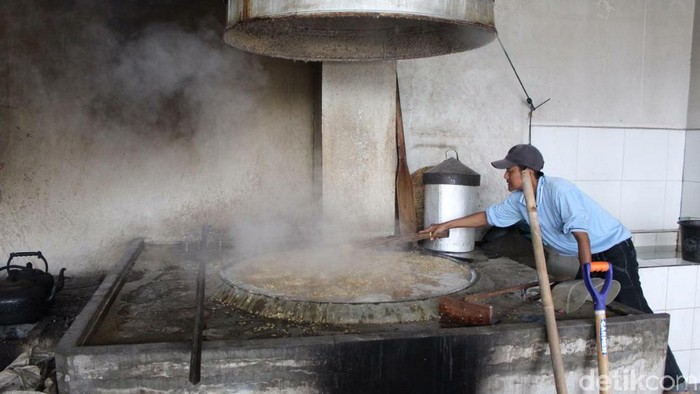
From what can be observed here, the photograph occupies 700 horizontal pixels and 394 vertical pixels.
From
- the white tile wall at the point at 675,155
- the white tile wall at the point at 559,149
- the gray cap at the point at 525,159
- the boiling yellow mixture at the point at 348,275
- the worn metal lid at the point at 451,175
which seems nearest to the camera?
the boiling yellow mixture at the point at 348,275

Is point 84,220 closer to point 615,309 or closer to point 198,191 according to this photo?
point 198,191

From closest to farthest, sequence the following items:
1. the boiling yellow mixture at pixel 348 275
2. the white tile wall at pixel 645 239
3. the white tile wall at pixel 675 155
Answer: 1. the boiling yellow mixture at pixel 348 275
2. the white tile wall at pixel 645 239
3. the white tile wall at pixel 675 155

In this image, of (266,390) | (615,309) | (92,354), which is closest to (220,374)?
(266,390)

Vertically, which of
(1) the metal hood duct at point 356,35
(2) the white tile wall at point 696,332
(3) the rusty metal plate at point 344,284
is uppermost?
(1) the metal hood duct at point 356,35

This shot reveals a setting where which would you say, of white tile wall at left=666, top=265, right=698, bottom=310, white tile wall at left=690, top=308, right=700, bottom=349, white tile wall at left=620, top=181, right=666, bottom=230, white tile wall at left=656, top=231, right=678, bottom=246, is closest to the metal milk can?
white tile wall at left=666, top=265, right=698, bottom=310

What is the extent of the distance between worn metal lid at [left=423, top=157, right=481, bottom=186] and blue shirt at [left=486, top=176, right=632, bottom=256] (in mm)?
505

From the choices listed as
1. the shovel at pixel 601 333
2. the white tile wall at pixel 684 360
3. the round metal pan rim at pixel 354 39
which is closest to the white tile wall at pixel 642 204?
the white tile wall at pixel 684 360

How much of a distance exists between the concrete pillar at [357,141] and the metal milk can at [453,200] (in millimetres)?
395

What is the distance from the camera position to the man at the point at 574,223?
10.7 ft

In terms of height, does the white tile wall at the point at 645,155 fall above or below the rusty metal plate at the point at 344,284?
above

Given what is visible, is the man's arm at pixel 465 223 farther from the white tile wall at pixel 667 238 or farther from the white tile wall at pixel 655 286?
the white tile wall at pixel 667 238

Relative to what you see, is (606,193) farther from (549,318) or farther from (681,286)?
(549,318)

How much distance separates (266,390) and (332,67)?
2.50 metres

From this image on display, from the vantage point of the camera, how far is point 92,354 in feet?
7.50
